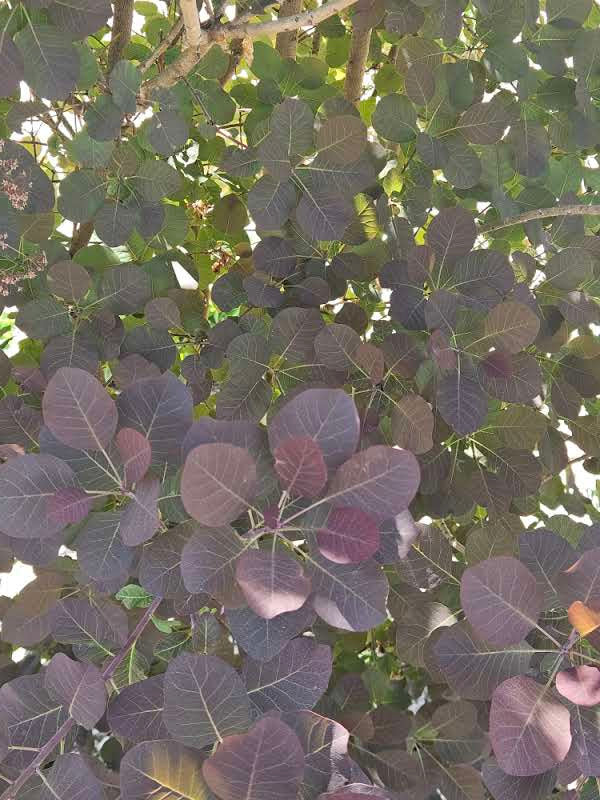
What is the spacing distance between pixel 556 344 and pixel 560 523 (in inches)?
9.1

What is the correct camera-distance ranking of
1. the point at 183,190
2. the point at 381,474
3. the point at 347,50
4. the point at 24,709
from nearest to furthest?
1. the point at 381,474
2. the point at 24,709
3. the point at 183,190
4. the point at 347,50

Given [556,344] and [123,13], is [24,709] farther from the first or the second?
[123,13]

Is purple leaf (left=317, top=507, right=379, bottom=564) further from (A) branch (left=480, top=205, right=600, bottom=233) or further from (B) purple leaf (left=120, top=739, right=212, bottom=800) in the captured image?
(A) branch (left=480, top=205, right=600, bottom=233)

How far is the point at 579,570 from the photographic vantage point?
2.10ft

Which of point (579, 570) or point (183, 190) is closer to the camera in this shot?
point (579, 570)

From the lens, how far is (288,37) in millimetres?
1392

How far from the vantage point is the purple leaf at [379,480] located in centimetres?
59

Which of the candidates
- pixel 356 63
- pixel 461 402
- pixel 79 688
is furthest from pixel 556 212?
pixel 79 688

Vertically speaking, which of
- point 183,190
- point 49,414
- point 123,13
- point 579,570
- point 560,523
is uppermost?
point 123,13

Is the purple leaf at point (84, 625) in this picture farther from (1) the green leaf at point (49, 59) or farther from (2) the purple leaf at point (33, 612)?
(1) the green leaf at point (49, 59)

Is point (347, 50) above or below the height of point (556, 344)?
above

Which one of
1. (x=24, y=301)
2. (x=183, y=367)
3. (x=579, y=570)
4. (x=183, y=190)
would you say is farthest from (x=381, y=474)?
(x=183, y=190)

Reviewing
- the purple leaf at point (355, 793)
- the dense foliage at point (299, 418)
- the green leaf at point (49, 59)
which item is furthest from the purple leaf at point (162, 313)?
the purple leaf at point (355, 793)

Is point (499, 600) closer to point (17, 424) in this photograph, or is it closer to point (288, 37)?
point (17, 424)
